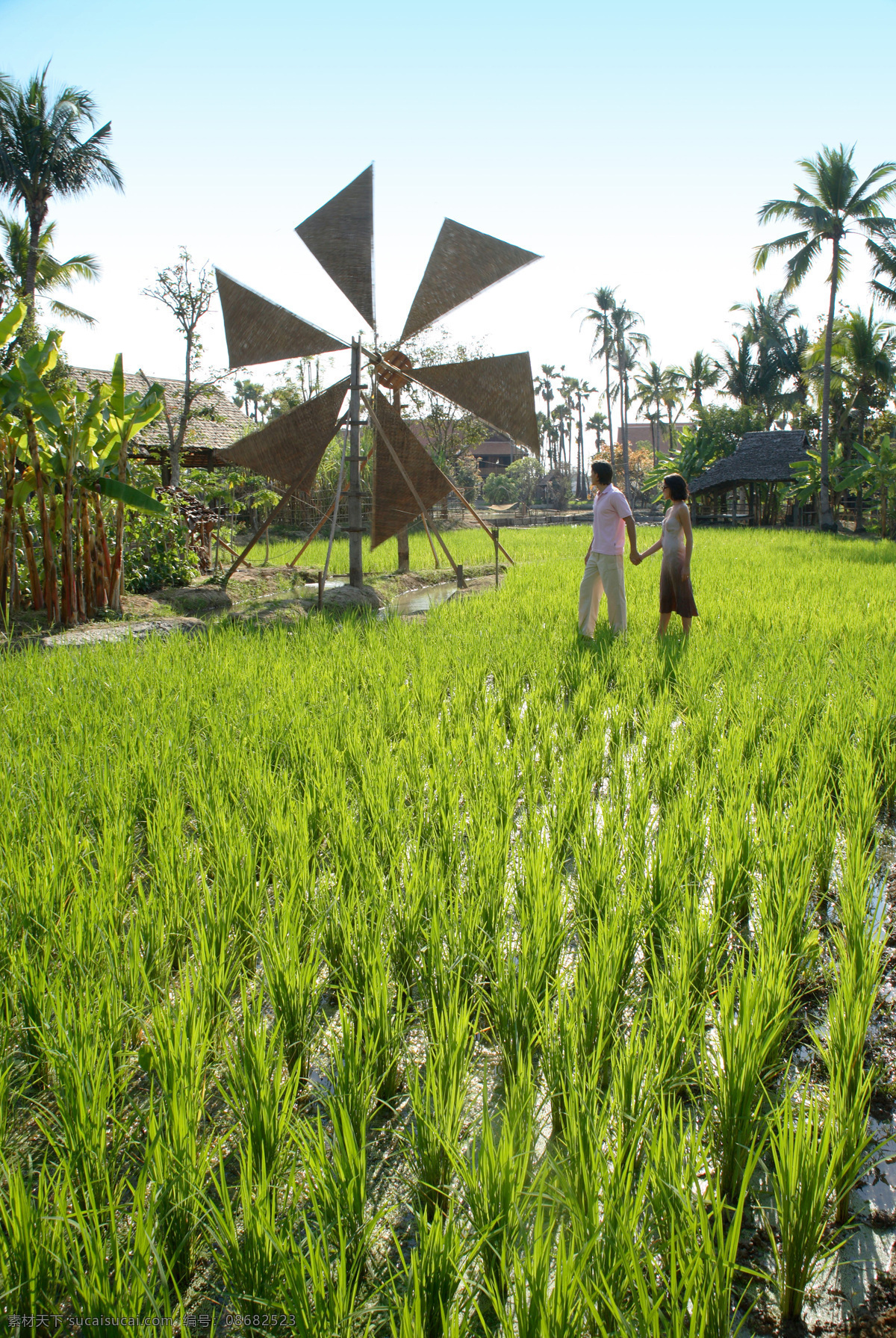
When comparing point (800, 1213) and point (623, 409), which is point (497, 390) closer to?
point (800, 1213)

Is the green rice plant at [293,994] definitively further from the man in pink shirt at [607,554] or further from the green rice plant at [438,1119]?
the man in pink shirt at [607,554]

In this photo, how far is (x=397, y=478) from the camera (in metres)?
9.05

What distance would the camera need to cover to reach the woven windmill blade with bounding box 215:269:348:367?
26.7 ft

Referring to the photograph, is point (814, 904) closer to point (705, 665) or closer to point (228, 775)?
point (228, 775)

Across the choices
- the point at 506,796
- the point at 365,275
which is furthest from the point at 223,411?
the point at 506,796

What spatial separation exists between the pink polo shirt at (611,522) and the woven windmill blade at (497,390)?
98.9 inches

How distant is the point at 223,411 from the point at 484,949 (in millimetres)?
23851

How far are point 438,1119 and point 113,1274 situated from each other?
56 centimetres

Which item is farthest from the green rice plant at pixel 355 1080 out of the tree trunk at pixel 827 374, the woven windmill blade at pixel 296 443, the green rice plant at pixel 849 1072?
the tree trunk at pixel 827 374

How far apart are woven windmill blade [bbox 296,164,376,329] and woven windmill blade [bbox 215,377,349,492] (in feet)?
3.17

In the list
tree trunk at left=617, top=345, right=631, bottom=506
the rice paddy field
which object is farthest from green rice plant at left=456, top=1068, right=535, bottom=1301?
tree trunk at left=617, top=345, right=631, bottom=506

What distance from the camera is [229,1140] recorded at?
1.64 m

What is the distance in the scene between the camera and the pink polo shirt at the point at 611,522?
5.92 m

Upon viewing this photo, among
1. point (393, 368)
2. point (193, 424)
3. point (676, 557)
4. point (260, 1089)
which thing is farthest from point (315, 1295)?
point (193, 424)
